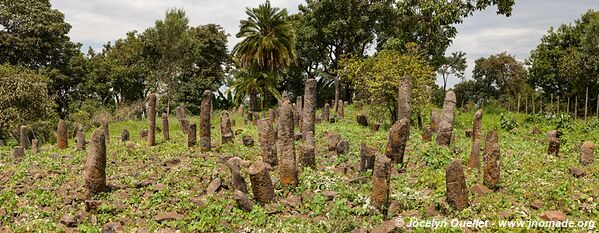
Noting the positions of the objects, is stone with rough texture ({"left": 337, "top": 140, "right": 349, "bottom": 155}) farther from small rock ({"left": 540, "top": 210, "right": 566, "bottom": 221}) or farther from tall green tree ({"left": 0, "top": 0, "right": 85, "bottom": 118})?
tall green tree ({"left": 0, "top": 0, "right": 85, "bottom": 118})

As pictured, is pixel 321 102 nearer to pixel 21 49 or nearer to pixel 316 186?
pixel 21 49

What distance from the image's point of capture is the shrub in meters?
26.6

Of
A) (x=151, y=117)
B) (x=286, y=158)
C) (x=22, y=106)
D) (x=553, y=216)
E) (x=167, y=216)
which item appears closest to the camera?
(x=553, y=216)

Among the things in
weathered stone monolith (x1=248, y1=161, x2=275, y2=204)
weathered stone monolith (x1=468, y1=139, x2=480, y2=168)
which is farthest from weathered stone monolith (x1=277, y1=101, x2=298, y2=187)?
weathered stone monolith (x1=468, y1=139, x2=480, y2=168)

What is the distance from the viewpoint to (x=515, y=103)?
4644cm

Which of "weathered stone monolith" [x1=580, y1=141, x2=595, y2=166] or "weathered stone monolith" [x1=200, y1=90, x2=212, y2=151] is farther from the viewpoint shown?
"weathered stone monolith" [x1=200, y1=90, x2=212, y2=151]

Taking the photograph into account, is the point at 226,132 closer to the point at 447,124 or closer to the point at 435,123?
the point at 447,124

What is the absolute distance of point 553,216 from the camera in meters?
8.23

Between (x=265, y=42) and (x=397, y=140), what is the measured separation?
2637cm

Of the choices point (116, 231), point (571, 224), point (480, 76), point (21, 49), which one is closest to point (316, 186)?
point (116, 231)

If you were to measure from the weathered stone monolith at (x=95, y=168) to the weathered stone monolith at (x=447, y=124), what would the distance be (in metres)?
10.3

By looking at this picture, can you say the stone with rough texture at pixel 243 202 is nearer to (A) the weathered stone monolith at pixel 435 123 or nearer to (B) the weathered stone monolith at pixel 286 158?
(B) the weathered stone monolith at pixel 286 158

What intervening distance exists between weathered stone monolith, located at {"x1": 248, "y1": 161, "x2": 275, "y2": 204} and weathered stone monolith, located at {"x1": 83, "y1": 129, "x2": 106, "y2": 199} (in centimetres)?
402
